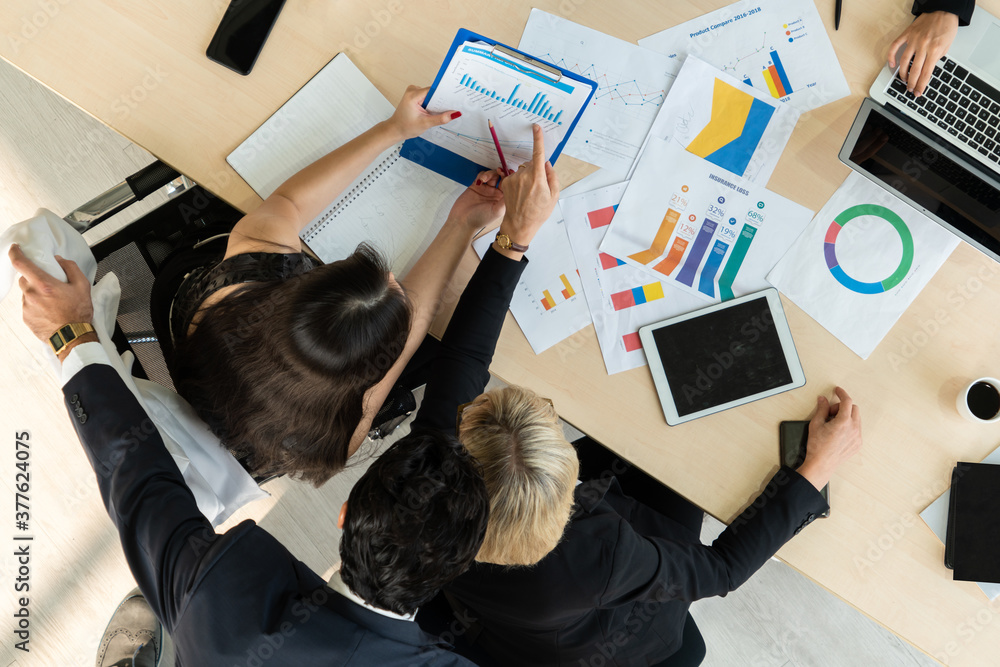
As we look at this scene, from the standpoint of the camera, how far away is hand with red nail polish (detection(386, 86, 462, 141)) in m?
1.08

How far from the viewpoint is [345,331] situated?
894mm

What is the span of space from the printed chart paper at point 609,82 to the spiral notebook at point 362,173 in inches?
10.9

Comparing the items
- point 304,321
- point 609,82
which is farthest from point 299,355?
point 609,82

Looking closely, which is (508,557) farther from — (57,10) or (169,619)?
(57,10)

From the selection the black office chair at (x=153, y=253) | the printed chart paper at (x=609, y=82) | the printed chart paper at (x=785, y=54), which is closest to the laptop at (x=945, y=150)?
the printed chart paper at (x=785, y=54)

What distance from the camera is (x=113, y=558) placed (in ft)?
5.94

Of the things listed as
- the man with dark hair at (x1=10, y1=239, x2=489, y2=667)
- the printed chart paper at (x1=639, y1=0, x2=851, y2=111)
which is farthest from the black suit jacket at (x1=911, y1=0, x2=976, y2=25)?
the man with dark hair at (x1=10, y1=239, x2=489, y2=667)

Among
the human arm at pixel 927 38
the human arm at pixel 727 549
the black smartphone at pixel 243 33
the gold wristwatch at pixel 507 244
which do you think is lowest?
the human arm at pixel 727 549

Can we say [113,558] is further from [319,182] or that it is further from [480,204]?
[480,204]

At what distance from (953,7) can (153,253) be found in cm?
158

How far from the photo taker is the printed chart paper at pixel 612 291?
1.14m

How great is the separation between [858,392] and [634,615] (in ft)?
1.97

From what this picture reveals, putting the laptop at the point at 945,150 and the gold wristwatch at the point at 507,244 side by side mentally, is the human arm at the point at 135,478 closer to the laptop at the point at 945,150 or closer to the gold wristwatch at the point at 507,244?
the gold wristwatch at the point at 507,244

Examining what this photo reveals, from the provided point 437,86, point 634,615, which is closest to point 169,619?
point 634,615
